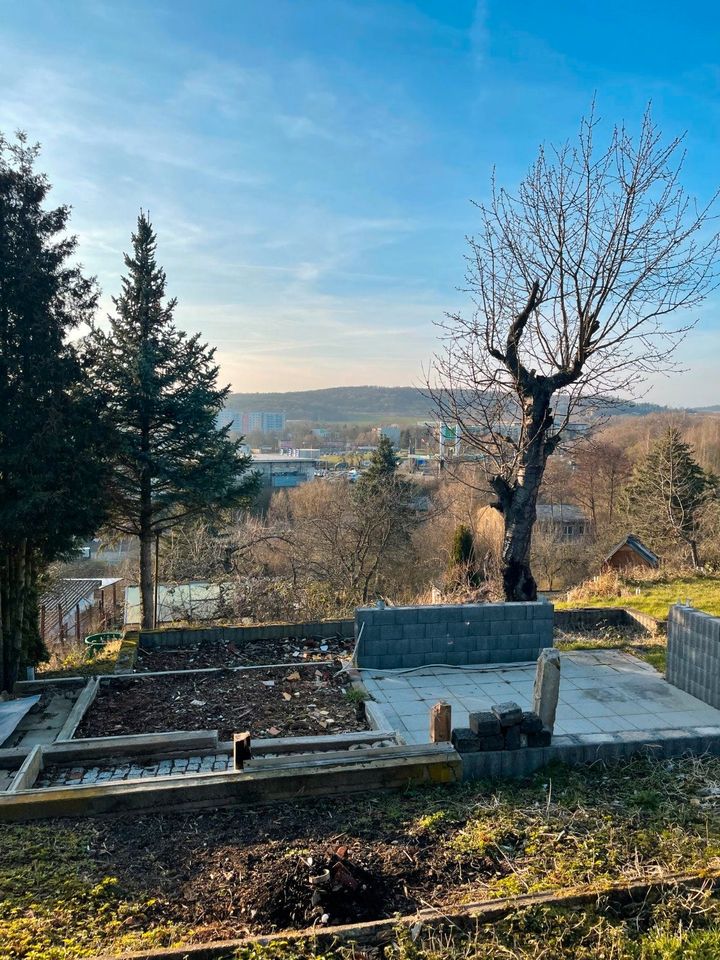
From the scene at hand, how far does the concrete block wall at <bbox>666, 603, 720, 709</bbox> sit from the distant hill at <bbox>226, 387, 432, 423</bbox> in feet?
122

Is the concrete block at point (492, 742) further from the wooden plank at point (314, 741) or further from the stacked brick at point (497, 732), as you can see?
the wooden plank at point (314, 741)

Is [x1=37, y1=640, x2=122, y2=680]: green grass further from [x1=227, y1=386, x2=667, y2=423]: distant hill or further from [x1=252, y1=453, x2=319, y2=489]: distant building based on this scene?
[x1=227, y1=386, x2=667, y2=423]: distant hill

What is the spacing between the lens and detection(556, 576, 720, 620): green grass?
977 cm

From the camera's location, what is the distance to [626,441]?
32.2 m

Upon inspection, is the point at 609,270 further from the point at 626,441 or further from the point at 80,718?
the point at 626,441

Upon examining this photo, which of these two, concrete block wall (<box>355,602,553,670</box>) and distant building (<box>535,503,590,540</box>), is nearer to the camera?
concrete block wall (<box>355,602,553,670</box>)

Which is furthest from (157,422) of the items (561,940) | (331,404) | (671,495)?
(331,404)

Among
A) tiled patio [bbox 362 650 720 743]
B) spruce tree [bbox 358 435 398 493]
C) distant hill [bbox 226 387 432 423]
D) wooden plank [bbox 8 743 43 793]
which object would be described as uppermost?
distant hill [bbox 226 387 432 423]

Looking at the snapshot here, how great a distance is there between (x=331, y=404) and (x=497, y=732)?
48.9 meters

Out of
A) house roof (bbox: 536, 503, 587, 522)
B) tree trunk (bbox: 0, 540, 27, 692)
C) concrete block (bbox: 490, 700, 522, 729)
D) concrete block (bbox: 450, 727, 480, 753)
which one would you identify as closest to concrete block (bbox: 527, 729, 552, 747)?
concrete block (bbox: 490, 700, 522, 729)

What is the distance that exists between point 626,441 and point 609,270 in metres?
26.7

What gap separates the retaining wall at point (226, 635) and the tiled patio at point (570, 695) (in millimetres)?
1870

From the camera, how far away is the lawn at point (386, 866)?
2643 mm

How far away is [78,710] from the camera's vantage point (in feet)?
18.7
